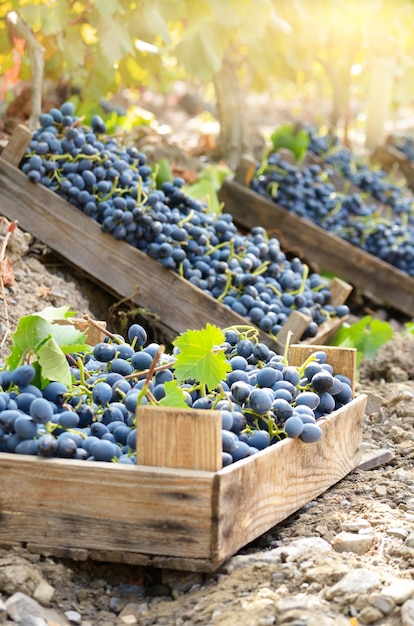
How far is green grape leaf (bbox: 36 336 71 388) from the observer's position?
2.21 meters

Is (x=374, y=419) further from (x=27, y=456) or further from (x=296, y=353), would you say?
(x=27, y=456)

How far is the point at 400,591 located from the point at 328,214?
11.8 feet

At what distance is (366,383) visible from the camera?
4.11 m

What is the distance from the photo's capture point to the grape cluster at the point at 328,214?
5.20 metres

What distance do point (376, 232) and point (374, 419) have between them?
2099mm

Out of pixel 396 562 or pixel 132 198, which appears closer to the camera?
pixel 396 562

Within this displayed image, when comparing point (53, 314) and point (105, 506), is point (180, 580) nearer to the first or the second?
point (105, 506)

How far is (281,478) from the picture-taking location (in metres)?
2.25

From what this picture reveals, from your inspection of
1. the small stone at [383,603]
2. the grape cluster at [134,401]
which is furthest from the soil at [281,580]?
the grape cluster at [134,401]

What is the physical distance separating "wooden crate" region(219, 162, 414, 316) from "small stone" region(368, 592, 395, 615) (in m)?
3.31

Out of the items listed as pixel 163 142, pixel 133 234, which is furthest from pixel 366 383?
pixel 163 142

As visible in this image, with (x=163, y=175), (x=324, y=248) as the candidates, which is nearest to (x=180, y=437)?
(x=163, y=175)

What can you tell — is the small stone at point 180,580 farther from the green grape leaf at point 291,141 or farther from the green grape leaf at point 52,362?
the green grape leaf at point 291,141

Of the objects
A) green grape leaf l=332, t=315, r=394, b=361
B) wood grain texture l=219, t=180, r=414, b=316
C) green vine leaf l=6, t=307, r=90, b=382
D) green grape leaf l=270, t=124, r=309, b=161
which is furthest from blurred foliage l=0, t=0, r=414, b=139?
green vine leaf l=6, t=307, r=90, b=382
